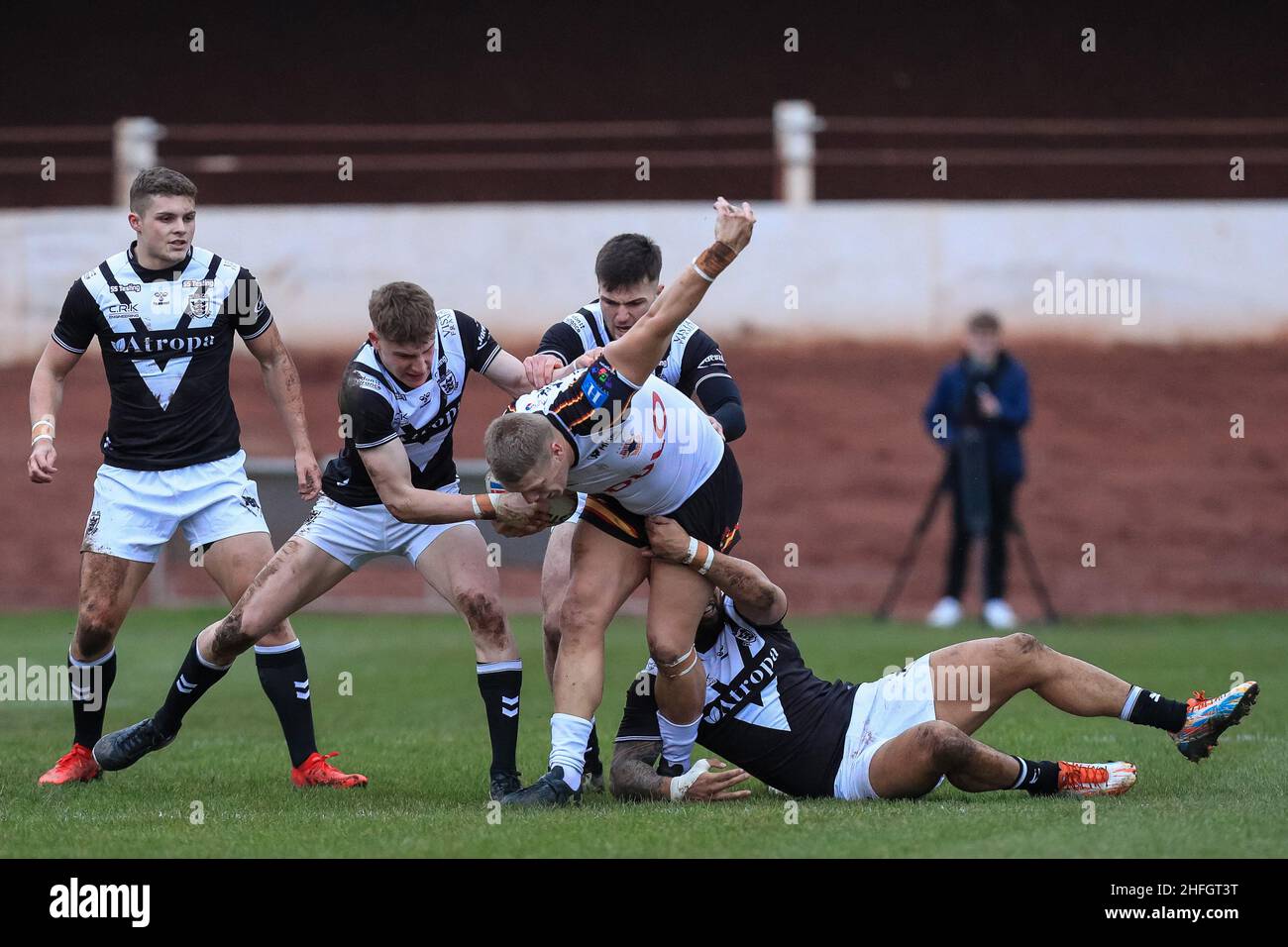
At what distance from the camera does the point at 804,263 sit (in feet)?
64.9

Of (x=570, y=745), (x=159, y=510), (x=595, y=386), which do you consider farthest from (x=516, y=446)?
(x=159, y=510)

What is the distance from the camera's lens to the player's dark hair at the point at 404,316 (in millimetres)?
6148

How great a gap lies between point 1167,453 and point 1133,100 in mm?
8116

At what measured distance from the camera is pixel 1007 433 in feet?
46.1

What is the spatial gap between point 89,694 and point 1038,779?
408 cm

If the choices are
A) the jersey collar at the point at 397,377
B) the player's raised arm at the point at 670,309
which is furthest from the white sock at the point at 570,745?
the jersey collar at the point at 397,377

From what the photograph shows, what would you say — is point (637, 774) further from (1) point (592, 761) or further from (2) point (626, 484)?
(2) point (626, 484)

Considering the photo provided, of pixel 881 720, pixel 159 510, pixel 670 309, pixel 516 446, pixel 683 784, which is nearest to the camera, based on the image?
pixel 516 446

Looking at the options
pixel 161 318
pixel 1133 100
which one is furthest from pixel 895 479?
pixel 161 318

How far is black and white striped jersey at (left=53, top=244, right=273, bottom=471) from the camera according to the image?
7.10 meters

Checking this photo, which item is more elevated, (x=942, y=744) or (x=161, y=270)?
(x=161, y=270)

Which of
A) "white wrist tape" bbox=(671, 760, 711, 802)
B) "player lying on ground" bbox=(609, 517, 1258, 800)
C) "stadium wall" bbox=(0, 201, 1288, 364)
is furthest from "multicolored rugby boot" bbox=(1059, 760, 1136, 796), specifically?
"stadium wall" bbox=(0, 201, 1288, 364)

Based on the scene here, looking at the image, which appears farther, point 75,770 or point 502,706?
point 75,770
